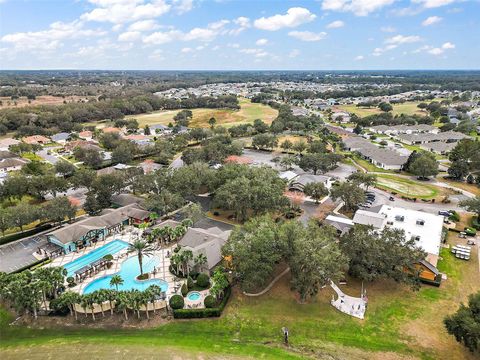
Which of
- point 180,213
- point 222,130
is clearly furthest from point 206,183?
point 222,130

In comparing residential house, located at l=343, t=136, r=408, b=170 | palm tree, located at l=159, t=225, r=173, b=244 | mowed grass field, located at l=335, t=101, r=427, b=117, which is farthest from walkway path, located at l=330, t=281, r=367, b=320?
mowed grass field, located at l=335, t=101, r=427, b=117

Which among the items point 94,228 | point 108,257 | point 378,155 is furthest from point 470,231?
point 94,228

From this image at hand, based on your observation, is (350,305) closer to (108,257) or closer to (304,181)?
(108,257)

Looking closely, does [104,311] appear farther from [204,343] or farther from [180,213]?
[180,213]

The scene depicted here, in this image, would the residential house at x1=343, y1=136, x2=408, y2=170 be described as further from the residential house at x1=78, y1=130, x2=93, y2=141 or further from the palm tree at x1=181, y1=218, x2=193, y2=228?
the residential house at x1=78, y1=130, x2=93, y2=141

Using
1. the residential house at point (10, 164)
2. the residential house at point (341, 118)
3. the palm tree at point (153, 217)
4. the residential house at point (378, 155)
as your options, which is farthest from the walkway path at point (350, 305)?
the residential house at point (341, 118)

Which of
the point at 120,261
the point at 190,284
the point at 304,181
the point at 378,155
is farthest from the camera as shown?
the point at 378,155
